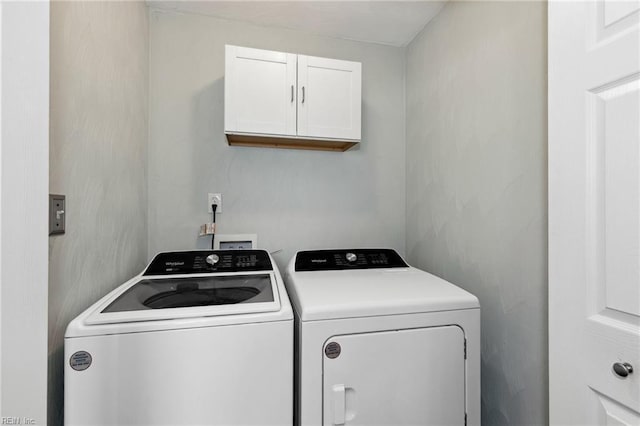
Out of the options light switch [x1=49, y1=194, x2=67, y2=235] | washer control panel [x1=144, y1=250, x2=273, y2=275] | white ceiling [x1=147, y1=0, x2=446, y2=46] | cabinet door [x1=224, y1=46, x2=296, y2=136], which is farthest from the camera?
white ceiling [x1=147, y1=0, x2=446, y2=46]

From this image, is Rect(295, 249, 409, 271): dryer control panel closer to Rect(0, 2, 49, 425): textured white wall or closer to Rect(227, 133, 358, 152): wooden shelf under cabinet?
Rect(227, 133, 358, 152): wooden shelf under cabinet

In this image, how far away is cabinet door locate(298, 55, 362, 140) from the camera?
1.72m

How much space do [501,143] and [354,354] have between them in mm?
1099

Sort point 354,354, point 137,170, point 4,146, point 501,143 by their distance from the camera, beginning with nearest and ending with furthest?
point 4,146 → point 354,354 → point 501,143 → point 137,170

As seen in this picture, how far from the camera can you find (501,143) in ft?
4.46

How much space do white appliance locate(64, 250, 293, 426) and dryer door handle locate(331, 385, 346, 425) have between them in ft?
0.52

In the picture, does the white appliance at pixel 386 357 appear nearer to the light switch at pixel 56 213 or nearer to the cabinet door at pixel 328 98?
the light switch at pixel 56 213

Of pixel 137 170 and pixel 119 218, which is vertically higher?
pixel 137 170

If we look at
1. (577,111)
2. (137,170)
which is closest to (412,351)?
(577,111)

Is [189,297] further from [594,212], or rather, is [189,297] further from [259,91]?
[594,212]

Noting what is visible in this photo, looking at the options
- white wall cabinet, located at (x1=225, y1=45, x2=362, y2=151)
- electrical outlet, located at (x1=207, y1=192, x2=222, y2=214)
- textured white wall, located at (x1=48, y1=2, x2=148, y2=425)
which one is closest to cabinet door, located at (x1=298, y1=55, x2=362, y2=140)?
white wall cabinet, located at (x1=225, y1=45, x2=362, y2=151)

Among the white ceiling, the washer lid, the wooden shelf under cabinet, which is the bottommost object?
the washer lid

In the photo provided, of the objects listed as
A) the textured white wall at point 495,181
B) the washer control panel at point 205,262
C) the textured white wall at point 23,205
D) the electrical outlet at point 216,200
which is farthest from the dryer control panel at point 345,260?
the textured white wall at point 23,205

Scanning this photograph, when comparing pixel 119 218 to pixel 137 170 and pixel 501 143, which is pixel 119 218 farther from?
pixel 501 143
